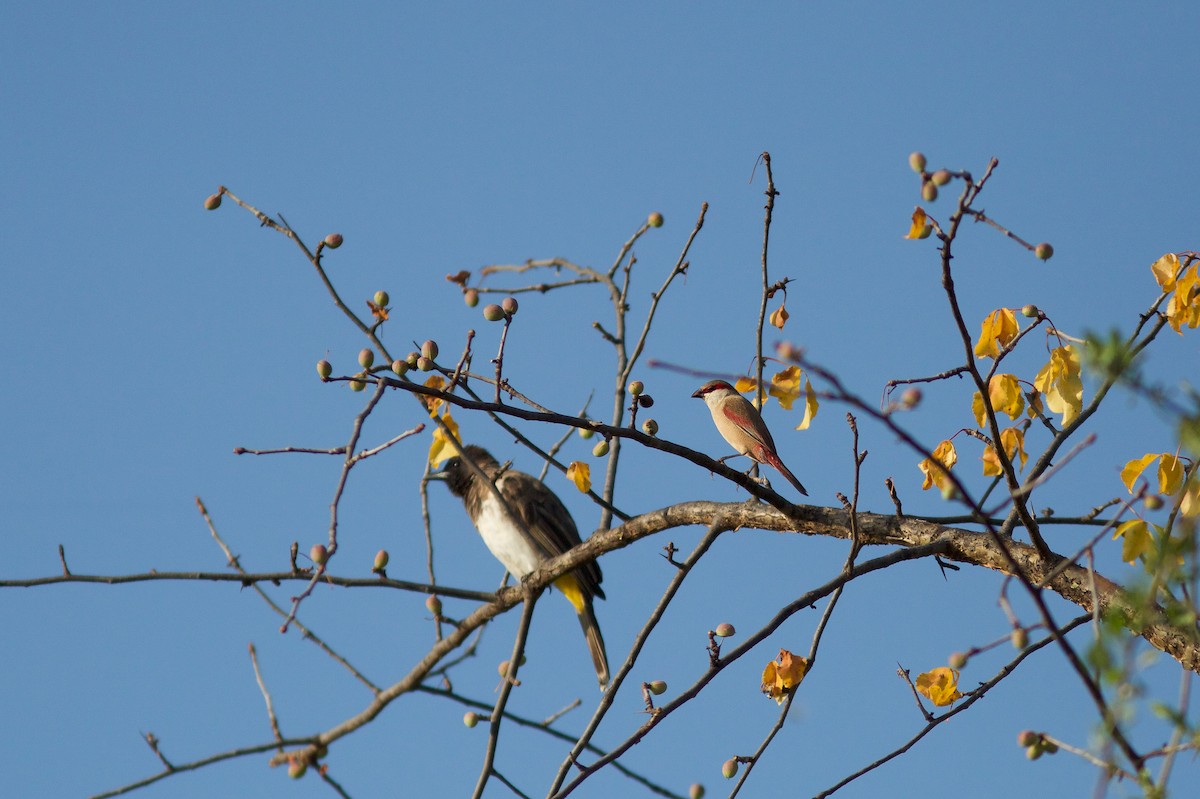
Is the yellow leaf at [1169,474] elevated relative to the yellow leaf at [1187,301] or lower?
lower

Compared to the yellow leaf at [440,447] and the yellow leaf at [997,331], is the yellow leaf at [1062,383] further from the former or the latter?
the yellow leaf at [440,447]

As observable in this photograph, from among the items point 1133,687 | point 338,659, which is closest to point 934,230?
point 1133,687

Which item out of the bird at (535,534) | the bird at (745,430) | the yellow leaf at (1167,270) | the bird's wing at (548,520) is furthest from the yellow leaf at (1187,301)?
the bird's wing at (548,520)

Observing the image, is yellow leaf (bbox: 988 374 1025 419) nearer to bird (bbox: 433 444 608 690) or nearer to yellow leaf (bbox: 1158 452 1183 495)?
yellow leaf (bbox: 1158 452 1183 495)

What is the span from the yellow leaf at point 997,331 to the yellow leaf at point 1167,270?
0.52 meters

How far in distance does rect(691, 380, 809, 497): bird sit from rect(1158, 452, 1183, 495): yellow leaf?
2686 millimetres

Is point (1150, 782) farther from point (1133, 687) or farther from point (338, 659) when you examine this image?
point (338, 659)

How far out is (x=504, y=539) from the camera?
24.9 ft

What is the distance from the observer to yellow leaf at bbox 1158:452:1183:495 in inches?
157

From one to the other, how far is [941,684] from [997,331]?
4.34 feet

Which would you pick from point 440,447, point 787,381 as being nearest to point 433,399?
point 440,447

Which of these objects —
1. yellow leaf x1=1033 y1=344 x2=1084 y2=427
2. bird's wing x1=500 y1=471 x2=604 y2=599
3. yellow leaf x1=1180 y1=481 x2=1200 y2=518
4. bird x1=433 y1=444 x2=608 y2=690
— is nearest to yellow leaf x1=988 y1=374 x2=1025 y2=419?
yellow leaf x1=1033 y1=344 x2=1084 y2=427

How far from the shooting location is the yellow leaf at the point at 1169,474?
3980 mm

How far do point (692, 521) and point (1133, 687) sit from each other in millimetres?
2978
